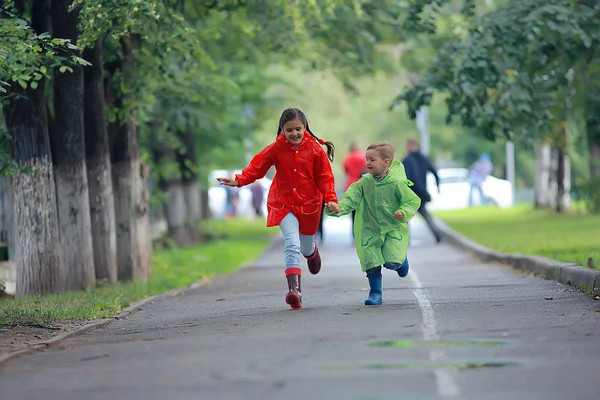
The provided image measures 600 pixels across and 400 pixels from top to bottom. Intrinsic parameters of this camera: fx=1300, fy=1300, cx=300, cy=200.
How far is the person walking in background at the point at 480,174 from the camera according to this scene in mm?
50819

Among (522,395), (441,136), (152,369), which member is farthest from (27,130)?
(441,136)

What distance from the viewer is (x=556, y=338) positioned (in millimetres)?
9047

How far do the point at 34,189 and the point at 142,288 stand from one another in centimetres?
217

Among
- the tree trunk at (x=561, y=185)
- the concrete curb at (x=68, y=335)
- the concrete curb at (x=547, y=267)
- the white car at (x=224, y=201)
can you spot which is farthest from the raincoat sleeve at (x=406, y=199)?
the white car at (x=224, y=201)

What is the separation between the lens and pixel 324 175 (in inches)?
486

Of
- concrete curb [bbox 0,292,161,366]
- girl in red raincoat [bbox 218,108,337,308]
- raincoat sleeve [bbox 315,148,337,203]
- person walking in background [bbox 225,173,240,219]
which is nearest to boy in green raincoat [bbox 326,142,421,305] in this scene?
raincoat sleeve [bbox 315,148,337,203]

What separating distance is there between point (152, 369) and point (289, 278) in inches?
157

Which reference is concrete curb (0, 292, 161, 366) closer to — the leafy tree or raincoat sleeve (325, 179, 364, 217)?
raincoat sleeve (325, 179, 364, 217)

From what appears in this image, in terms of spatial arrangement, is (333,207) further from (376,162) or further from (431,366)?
(431,366)

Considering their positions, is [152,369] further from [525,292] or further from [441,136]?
[441,136]

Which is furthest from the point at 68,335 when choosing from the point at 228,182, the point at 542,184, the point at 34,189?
the point at 542,184

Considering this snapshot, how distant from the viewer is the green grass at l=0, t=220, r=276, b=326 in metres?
12.7

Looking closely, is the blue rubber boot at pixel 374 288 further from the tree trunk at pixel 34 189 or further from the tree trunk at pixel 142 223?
the tree trunk at pixel 142 223

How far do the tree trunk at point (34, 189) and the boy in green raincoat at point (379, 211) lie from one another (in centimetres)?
479
